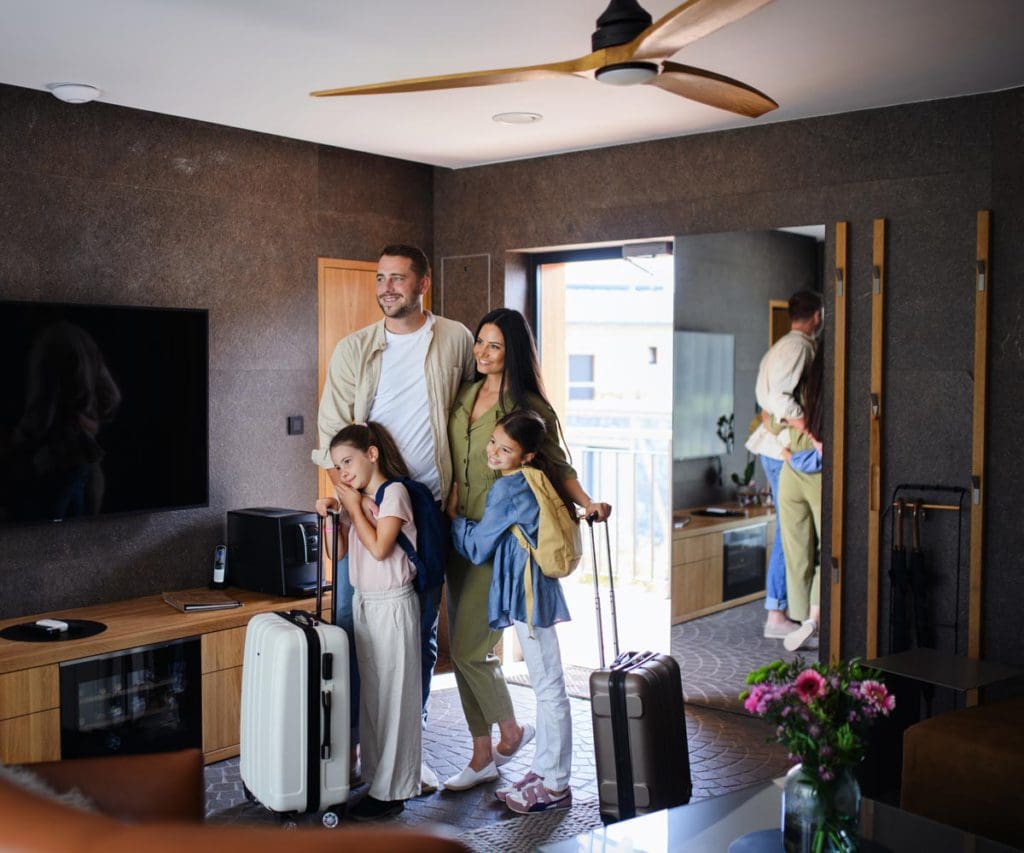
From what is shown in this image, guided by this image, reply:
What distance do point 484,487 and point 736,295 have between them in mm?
1429

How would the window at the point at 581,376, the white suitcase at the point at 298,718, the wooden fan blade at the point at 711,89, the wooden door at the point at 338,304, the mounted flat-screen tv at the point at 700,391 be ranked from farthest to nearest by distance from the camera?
the window at the point at 581,376 < the wooden door at the point at 338,304 < the mounted flat-screen tv at the point at 700,391 < the white suitcase at the point at 298,718 < the wooden fan blade at the point at 711,89

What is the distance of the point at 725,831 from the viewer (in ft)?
8.13

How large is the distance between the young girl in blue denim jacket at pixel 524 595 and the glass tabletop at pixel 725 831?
1.02 meters

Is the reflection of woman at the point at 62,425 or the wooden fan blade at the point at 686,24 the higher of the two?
the wooden fan blade at the point at 686,24

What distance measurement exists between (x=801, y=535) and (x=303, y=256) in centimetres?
243

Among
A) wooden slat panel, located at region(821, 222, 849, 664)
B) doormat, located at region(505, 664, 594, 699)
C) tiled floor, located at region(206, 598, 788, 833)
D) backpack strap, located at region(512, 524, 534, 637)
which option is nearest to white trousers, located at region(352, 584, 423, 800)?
tiled floor, located at region(206, 598, 788, 833)

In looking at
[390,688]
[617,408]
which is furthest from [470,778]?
[617,408]

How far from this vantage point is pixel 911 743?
328 centimetres

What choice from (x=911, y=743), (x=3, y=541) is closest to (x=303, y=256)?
(x=3, y=541)

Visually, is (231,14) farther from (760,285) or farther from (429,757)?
(429,757)

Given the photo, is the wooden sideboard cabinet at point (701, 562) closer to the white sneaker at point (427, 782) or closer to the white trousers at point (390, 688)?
the white sneaker at point (427, 782)

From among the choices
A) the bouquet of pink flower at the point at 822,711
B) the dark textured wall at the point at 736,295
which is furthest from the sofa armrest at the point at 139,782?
the dark textured wall at the point at 736,295

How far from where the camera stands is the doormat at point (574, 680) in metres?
4.94

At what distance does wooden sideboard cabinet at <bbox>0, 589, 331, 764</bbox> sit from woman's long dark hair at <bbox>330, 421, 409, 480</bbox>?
85 centimetres
